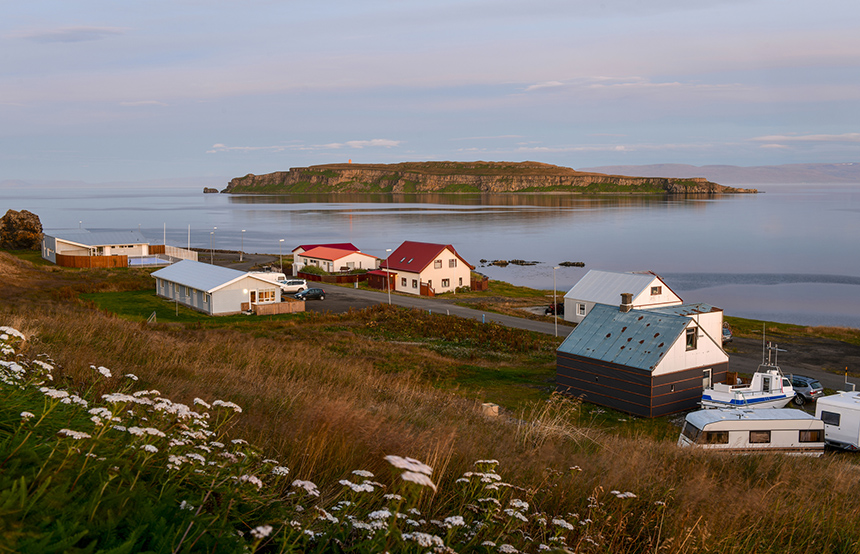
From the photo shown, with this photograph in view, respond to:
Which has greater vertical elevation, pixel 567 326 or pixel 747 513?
pixel 747 513

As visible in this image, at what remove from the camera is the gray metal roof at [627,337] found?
2417 centimetres

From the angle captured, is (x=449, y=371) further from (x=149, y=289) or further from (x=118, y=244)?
(x=118, y=244)

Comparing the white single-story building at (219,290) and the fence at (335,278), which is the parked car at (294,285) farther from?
the fence at (335,278)

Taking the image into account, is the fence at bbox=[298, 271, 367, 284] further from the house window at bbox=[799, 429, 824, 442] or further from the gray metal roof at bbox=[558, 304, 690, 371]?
the house window at bbox=[799, 429, 824, 442]

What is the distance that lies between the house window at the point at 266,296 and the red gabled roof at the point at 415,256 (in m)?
14.8

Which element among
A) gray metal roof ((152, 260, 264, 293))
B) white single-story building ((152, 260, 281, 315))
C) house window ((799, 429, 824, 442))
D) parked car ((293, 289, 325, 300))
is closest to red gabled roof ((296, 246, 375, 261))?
parked car ((293, 289, 325, 300))

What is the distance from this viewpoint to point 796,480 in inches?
330

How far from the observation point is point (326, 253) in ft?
233

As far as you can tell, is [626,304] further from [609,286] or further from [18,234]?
[18,234]

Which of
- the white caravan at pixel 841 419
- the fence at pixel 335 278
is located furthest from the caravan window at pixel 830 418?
the fence at pixel 335 278

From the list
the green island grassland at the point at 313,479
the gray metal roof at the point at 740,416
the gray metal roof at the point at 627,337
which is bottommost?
the gray metal roof at the point at 740,416

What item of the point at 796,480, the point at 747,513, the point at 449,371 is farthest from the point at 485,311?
the point at 747,513

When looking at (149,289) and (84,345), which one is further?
(149,289)

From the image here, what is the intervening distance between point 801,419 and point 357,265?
186ft
